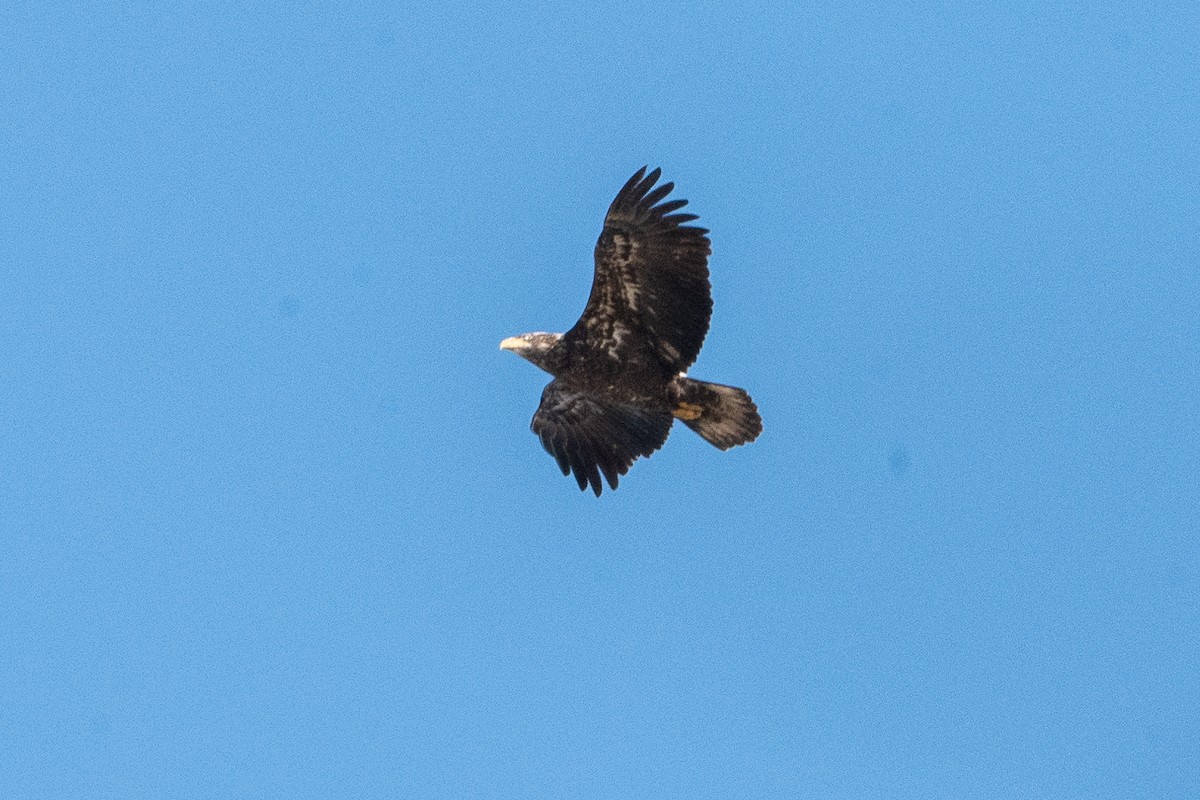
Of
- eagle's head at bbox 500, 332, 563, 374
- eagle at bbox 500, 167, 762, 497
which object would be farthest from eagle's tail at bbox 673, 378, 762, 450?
eagle's head at bbox 500, 332, 563, 374

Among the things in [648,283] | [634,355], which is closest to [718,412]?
[634,355]

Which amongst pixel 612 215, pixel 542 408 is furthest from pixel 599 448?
pixel 612 215

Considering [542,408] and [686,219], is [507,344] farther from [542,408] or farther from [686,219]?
[686,219]

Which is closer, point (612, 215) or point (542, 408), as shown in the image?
point (612, 215)

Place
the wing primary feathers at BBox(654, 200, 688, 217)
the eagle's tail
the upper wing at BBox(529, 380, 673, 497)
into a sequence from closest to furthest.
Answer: the wing primary feathers at BBox(654, 200, 688, 217)
the eagle's tail
the upper wing at BBox(529, 380, 673, 497)

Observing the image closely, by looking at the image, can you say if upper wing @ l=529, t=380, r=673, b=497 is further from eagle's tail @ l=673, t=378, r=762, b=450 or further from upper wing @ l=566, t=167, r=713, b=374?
upper wing @ l=566, t=167, r=713, b=374

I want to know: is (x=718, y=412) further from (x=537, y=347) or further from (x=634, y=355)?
(x=537, y=347)
